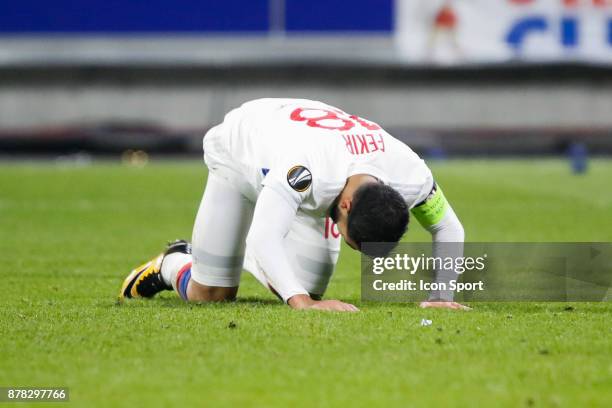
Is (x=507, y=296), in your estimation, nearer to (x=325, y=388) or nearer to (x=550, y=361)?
(x=550, y=361)

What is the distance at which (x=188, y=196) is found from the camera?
17.0m

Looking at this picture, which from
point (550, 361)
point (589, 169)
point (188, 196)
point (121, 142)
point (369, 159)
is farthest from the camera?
point (121, 142)

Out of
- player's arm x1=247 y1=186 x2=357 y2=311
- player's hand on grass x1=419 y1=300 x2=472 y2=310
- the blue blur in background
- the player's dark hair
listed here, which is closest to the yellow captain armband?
player's hand on grass x1=419 y1=300 x2=472 y2=310

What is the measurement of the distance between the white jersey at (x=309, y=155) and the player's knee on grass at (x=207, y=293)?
633 millimetres

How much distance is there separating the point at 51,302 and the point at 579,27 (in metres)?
→ 25.6

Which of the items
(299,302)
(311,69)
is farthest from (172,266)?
(311,69)

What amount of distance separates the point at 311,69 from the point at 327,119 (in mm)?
29431

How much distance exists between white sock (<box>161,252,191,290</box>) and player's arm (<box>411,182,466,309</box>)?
1505 millimetres

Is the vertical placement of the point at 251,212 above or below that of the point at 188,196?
above

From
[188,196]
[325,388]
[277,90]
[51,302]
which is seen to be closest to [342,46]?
[277,90]

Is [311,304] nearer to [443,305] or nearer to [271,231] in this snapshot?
[271,231]

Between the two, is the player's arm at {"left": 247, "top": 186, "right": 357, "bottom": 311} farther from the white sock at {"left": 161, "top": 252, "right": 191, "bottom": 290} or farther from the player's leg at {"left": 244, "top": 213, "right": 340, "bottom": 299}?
the white sock at {"left": 161, "top": 252, "right": 191, "bottom": 290}

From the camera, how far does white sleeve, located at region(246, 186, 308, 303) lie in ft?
17.2

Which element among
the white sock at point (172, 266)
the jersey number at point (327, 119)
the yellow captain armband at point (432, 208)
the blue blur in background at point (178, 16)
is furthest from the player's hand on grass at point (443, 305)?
the blue blur in background at point (178, 16)
